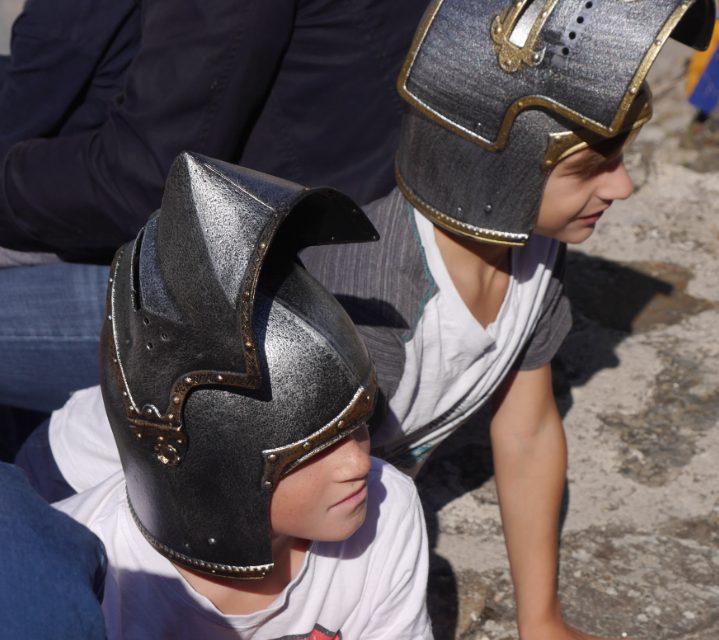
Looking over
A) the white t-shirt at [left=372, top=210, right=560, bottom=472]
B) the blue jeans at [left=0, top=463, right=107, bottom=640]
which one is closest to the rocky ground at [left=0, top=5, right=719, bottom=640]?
the white t-shirt at [left=372, top=210, right=560, bottom=472]

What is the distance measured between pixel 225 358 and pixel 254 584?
0.49 metres

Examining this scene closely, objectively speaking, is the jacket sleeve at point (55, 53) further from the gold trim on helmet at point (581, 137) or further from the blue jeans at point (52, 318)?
the gold trim on helmet at point (581, 137)

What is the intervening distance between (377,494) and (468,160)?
596 mm

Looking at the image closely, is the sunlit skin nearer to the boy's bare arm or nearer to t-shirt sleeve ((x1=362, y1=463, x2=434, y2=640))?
t-shirt sleeve ((x1=362, y1=463, x2=434, y2=640))

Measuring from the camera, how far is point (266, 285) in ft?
5.71

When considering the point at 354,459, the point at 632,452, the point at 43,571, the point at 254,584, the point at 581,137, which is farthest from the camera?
the point at 632,452

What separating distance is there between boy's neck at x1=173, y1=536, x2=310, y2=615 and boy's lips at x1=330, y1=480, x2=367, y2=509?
0.13 m

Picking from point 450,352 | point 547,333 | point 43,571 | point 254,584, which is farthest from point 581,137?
point 43,571

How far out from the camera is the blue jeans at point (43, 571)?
3.86ft

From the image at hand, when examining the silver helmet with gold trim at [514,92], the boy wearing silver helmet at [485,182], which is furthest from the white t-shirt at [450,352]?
the silver helmet with gold trim at [514,92]

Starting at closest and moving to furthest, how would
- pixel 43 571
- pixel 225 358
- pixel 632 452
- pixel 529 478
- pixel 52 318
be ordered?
pixel 43 571
pixel 225 358
pixel 52 318
pixel 529 478
pixel 632 452

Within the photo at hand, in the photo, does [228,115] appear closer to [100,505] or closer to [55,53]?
[55,53]

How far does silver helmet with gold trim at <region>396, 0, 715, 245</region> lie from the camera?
2.02m

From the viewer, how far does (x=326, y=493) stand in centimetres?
183
